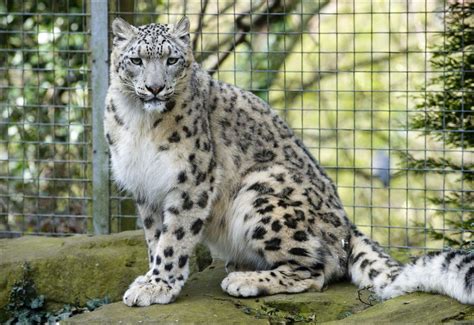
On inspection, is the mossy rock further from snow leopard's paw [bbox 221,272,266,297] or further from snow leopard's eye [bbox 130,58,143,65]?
snow leopard's eye [bbox 130,58,143,65]

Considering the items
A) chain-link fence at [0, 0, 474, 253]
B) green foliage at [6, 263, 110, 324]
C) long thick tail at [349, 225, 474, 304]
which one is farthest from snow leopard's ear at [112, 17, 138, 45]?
chain-link fence at [0, 0, 474, 253]

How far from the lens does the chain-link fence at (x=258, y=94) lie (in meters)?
7.31

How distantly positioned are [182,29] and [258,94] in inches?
147

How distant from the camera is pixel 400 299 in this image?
4.54m

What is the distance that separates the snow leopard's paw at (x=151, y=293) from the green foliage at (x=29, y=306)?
692 mm

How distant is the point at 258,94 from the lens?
8.88m

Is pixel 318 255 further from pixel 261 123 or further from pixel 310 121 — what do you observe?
pixel 310 121

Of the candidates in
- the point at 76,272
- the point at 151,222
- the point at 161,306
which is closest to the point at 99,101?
the point at 76,272

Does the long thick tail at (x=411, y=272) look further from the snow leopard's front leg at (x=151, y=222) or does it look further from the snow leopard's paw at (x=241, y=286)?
the snow leopard's front leg at (x=151, y=222)

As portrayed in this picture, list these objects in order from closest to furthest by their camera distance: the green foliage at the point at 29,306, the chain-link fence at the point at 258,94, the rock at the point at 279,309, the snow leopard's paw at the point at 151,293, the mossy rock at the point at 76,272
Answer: the rock at the point at 279,309 < the snow leopard's paw at the point at 151,293 < the green foliage at the point at 29,306 < the mossy rock at the point at 76,272 < the chain-link fence at the point at 258,94

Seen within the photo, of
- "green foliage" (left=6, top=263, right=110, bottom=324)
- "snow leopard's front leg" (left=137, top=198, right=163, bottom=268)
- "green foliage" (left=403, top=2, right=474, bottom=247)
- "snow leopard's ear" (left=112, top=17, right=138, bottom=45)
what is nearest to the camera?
"snow leopard's ear" (left=112, top=17, right=138, bottom=45)

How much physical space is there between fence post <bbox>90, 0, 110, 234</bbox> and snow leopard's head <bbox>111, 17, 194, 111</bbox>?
160cm

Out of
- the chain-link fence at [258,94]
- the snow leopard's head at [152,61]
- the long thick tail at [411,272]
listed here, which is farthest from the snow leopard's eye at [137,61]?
the chain-link fence at [258,94]

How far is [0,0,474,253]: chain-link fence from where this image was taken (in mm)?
7312
